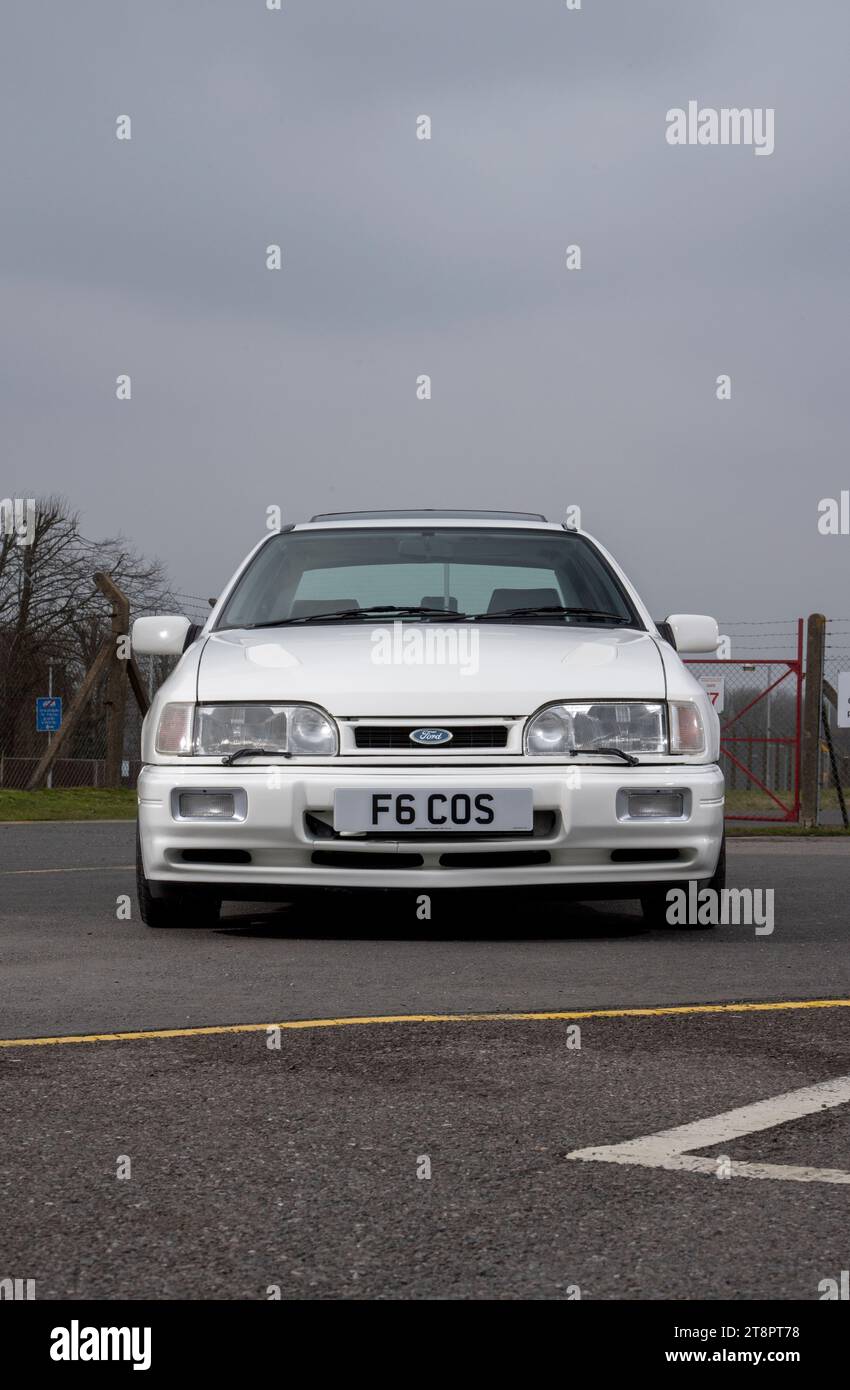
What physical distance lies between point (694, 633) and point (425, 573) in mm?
1198

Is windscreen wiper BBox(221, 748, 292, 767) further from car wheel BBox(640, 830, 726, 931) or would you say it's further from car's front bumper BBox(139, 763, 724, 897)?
car wheel BBox(640, 830, 726, 931)

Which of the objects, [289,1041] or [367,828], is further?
[367,828]

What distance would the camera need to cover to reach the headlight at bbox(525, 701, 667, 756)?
5.99 metres

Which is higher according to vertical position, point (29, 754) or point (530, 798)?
point (530, 798)

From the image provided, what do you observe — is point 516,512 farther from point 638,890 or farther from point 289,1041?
point 289,1041

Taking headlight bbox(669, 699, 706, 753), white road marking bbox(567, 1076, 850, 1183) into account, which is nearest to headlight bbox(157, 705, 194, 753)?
headlight bbox(669, 699, 706, 753)

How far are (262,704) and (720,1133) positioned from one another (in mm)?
3062

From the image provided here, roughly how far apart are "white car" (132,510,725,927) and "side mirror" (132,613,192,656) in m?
0.63

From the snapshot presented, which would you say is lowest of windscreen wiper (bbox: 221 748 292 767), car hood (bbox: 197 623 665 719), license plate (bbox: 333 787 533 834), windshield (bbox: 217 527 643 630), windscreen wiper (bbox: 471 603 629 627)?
license plate (bbox: 333 787 533 834)

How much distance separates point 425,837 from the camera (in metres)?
5.92

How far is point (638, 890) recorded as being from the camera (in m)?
6.25
